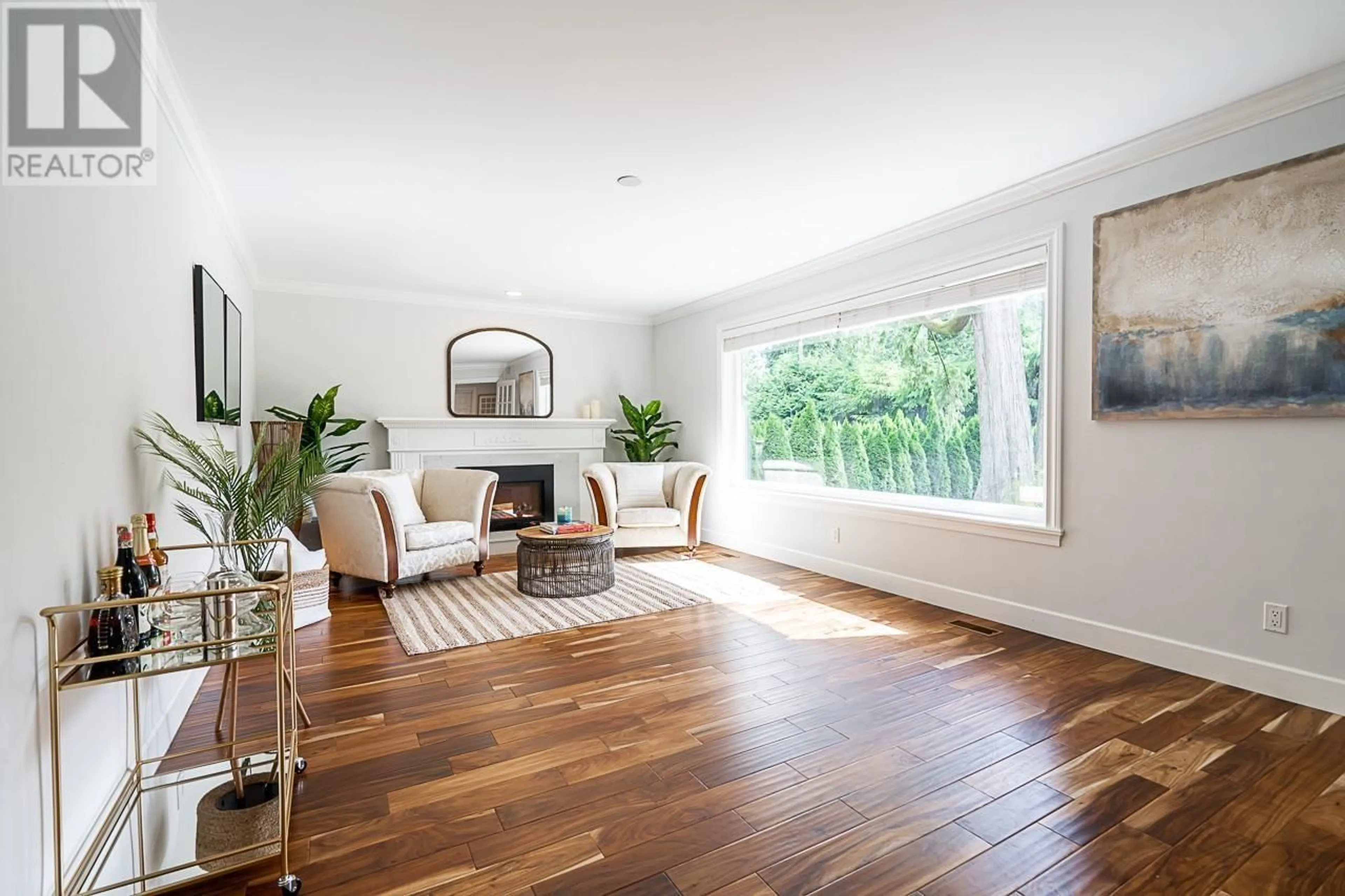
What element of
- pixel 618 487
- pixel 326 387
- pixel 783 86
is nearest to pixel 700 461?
pixel 618 487

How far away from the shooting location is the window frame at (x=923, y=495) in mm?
3254

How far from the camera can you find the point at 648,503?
18.4 feet

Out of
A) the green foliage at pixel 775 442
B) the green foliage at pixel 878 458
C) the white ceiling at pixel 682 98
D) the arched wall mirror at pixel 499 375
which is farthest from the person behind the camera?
the arched wall mirror at pixel 499 375

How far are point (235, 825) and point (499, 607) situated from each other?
2184 mm

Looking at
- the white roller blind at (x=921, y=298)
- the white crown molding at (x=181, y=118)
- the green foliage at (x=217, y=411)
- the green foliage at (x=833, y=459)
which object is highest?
the white crown molding at (x=181, y=118)

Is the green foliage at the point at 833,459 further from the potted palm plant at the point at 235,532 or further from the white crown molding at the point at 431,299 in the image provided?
the potted palm plant at the point at 235,532

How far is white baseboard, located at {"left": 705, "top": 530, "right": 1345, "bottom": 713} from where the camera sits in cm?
246

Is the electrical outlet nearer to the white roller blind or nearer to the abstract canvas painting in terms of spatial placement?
the abstract canvas painting

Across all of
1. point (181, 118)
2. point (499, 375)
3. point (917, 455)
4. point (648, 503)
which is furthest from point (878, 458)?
point (181, 118)

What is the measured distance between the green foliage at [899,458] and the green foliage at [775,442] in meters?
1.00

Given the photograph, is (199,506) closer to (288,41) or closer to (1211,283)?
(288,41)

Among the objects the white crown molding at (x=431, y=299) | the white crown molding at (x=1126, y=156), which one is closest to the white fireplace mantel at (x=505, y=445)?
the white crown molding at (x=431, y=299)

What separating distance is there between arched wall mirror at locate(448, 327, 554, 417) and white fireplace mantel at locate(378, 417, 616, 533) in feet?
0.38

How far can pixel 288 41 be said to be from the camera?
81.2 inches
